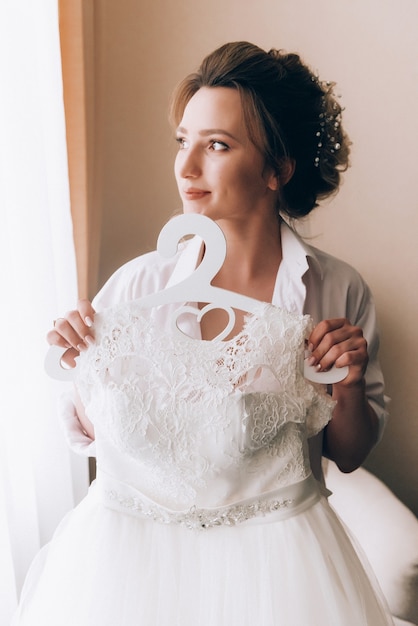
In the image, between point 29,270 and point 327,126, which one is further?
point 29,270

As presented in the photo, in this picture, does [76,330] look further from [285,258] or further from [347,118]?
[347,118]

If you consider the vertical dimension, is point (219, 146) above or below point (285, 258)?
above

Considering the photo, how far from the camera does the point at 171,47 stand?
7.02 ft

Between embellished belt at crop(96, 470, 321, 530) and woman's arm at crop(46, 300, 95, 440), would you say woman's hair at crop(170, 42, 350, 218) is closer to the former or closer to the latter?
woman's arm at crop(46, 300, 95, 440)

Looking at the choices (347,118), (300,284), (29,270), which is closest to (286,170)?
(300,284)

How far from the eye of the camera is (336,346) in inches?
39.6

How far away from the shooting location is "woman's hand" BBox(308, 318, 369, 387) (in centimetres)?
101

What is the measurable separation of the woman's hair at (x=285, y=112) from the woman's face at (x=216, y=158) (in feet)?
0.08

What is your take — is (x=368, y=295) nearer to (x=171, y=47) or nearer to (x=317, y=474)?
(x=317, y=474)

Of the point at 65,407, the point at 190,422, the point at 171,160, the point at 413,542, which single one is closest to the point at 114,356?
→ the point at 190,422

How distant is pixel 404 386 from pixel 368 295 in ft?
3.15

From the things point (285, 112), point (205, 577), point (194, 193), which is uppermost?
point (285, 112)

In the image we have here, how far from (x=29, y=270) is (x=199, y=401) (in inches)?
27.6

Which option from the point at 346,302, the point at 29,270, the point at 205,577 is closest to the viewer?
the point at 205,577
